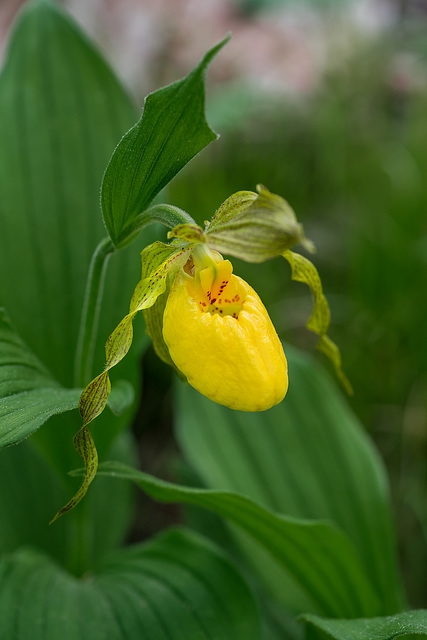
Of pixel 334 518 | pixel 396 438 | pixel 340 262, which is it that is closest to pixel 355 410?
pixel 396 438

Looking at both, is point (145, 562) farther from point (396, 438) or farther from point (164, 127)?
point (396, 438)

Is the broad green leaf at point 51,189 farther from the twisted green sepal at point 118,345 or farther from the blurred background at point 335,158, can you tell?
the blurred background at point 335,158

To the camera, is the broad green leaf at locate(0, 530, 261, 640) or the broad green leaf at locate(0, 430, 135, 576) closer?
the broad green leaf at locate(0, 530, 261, 640)

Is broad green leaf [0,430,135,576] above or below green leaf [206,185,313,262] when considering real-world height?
below

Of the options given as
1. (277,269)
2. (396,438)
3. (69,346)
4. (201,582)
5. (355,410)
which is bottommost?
(396,438)

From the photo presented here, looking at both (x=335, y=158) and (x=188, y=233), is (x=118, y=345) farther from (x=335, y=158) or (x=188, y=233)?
(x=335, y=158)

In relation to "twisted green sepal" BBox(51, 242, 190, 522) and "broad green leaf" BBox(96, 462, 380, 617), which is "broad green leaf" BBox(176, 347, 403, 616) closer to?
"broad green leaf" BBox(96, 462, 380, 617)

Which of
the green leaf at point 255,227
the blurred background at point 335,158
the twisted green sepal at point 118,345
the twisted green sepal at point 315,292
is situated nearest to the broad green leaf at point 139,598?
the twisted green sepal at point 118,345

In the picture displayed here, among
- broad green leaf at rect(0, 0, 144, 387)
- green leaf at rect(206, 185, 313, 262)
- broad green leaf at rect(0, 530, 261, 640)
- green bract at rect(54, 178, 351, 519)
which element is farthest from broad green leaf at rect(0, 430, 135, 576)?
green leaf at rect(206, 185, 313, 262)
